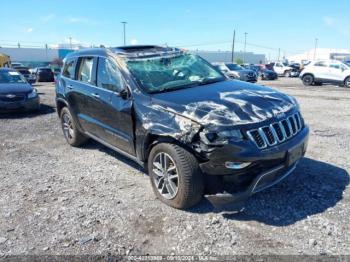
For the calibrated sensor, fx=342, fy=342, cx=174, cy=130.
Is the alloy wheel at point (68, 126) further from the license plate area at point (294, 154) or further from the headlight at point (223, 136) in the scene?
the license plate area at point (294, 154)

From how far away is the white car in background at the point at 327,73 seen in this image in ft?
69.2

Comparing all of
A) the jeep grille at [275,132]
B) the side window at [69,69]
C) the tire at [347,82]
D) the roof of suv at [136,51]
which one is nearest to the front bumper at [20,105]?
the side window at [69,69]

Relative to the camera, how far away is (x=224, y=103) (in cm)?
378

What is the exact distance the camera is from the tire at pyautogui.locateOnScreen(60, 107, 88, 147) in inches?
251

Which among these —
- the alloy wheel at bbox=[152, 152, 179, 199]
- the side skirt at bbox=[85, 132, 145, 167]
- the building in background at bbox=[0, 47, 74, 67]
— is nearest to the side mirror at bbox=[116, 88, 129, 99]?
the side skirt at bbox=[85, 132, 145, 167]

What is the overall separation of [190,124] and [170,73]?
1355 millimetres

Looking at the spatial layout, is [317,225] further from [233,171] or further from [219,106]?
[219,106]

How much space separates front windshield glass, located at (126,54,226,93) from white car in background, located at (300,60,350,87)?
1872cm

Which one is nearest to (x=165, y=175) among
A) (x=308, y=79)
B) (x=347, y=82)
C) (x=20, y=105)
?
(x=20, y=105)

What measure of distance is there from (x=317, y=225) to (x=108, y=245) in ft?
7.02

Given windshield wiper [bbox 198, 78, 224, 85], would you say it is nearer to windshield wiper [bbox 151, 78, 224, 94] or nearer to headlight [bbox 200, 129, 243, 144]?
windshield wiper [bbox 151, 78, 224, 94]

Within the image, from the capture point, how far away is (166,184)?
403cm

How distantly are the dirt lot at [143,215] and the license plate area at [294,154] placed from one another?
545mm

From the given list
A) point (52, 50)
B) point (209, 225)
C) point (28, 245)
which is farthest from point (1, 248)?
point (52, 50)
